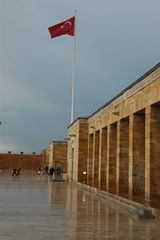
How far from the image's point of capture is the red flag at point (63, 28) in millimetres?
33347

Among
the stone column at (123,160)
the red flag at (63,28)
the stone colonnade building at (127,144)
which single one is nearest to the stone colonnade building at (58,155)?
the stone colonnade building at (127,144)

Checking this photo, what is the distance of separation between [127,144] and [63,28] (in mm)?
18021

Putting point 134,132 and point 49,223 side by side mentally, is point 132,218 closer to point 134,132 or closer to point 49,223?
point 49,223

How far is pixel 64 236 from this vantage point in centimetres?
838

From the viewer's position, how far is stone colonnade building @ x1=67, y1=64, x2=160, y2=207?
1507 centimetres

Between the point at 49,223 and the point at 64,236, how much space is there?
177cm

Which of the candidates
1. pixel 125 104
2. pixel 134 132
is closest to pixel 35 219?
pixel 134 132

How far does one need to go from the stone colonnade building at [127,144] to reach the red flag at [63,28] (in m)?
7.95

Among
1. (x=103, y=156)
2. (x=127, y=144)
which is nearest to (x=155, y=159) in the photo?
(x=127, y=144)

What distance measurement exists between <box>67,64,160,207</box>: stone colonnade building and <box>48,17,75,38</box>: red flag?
795 cm

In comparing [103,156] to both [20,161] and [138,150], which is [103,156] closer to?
[138,150]

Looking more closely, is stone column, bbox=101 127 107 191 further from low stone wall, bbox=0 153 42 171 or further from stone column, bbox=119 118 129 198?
low stone wall, bbox=0 153 42 171

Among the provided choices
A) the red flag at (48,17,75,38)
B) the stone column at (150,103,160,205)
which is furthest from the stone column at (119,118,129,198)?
the red flag at (48,17,75,38)

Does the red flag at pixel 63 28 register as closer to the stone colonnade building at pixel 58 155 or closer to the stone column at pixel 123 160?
the stone column at pixel 123 160
